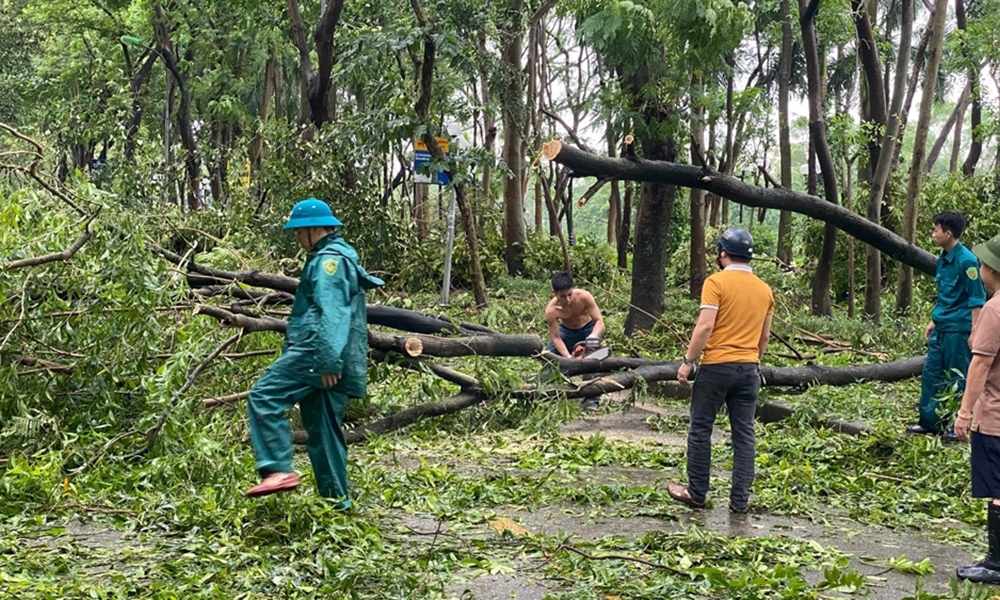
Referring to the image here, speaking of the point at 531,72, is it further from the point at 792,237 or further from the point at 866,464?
the point at 866,464

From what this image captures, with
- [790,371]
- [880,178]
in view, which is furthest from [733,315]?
[880,178]

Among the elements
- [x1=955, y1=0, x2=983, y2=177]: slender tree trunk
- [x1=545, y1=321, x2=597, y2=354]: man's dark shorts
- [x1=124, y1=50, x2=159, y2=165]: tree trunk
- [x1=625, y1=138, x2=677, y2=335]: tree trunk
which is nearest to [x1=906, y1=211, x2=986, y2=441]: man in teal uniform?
[x1=545, y1=321, x2=597, y2=354]: man's dark shorts

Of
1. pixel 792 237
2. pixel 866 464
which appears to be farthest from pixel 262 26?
pixel 866 464

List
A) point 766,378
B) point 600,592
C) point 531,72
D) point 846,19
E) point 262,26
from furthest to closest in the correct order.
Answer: point 531,72, point 262,26, point 846,19, point 766,378, point 600,592

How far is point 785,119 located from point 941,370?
14.6 metres

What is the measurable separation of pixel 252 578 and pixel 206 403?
2.94 m

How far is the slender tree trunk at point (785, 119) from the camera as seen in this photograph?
17.3 meters

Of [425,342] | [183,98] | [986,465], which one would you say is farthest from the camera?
[183,98]

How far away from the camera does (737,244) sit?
6.37 m

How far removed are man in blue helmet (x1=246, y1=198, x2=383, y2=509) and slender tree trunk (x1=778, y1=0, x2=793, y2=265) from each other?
12.6 metres

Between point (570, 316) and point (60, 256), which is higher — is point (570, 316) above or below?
below

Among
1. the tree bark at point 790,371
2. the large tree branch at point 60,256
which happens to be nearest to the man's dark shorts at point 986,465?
the tree bark at point 790,371

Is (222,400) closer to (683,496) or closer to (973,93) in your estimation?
(683,496)

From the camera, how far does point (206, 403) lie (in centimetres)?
739
